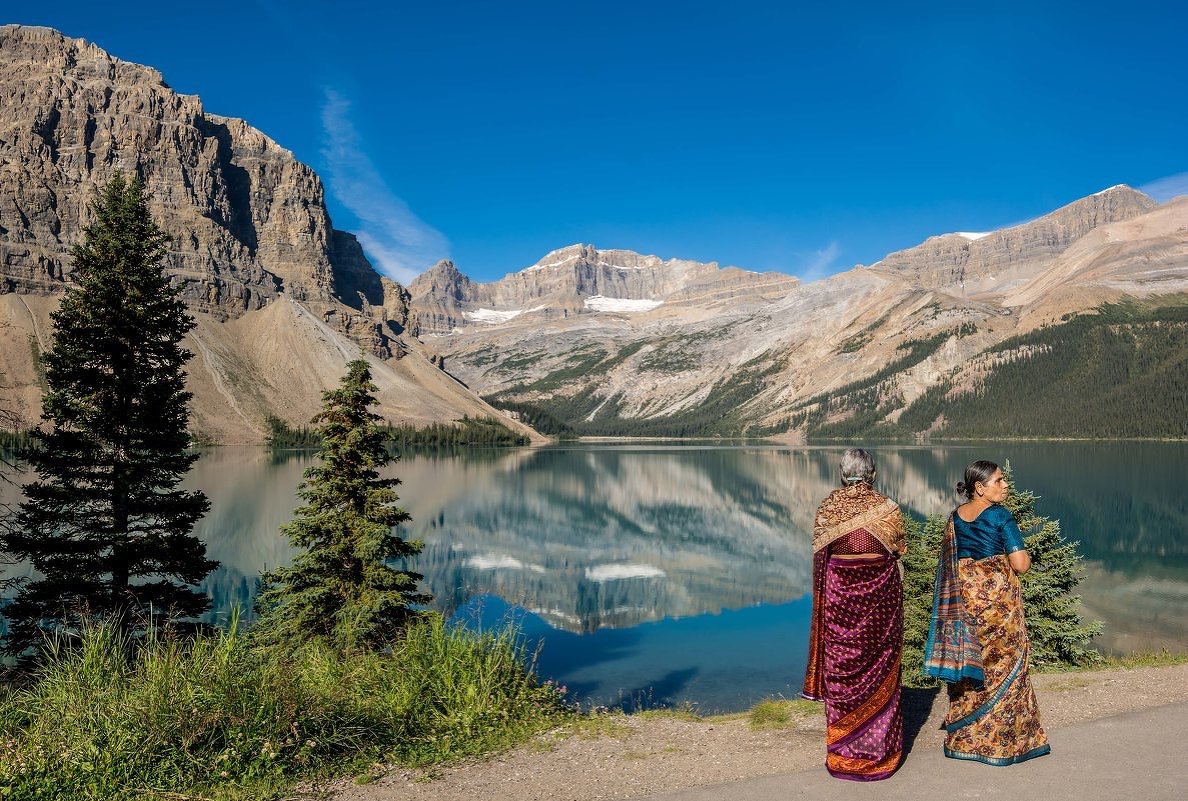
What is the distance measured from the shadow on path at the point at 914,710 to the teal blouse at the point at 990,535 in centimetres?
248

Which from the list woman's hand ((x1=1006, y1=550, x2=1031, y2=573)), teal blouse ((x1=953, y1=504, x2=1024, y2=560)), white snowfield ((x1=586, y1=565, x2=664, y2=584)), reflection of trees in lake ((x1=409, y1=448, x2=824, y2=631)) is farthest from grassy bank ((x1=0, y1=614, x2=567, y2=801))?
white snowfield ((x1=586, y1=565, x2=664, y2=584))

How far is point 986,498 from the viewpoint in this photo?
8477 millimetres

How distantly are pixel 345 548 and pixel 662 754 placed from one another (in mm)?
13308

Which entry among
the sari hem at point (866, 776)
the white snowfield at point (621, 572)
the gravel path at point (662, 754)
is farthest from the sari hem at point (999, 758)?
the white snowfield at point (621, 572)

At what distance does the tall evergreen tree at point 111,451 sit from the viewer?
59.9 ft

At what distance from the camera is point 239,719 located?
855 centimetres

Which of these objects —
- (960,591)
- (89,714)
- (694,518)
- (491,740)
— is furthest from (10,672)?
(694,518)

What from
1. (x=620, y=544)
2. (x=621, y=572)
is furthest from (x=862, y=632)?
(x=620, y=544)

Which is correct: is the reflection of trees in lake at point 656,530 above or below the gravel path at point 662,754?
below

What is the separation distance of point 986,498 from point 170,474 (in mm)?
19718

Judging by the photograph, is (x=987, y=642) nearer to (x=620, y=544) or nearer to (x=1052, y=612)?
(x=1052, y=612)

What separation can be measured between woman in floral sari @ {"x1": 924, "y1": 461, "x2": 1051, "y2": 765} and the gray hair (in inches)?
47.6

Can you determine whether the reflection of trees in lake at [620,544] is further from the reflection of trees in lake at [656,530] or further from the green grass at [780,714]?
the green grass at [780,714]

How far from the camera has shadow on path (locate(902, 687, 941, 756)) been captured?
30.8 ft
